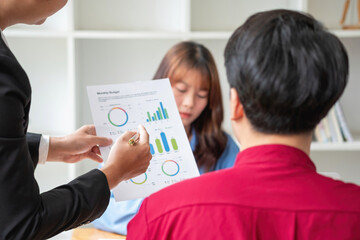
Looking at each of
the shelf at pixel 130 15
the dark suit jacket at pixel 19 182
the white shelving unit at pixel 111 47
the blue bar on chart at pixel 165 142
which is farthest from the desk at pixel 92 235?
the shelf at pixel 130 15

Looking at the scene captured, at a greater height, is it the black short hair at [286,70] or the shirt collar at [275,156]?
the black short hair at [286,70]

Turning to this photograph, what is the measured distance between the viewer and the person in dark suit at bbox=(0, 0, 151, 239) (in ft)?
3.16

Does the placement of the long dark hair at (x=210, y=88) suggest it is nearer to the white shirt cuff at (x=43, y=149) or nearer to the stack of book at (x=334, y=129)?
the stack of book at (x=334, y=129)

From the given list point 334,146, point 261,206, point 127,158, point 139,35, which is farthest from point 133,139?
point 334,146

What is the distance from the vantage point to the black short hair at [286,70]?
829 mm

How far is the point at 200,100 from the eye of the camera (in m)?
2.25

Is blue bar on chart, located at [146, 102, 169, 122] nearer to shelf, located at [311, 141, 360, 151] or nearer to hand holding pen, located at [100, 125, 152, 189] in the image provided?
hand holding pen, located at [100, 125, 152, 189]

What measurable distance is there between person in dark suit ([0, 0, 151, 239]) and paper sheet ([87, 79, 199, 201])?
0.39 ft

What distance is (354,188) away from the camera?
85 cm

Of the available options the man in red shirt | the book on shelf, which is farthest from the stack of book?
the man in red shirt

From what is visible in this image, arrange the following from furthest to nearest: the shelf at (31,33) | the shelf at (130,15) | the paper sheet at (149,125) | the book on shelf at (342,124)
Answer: the shelf at (130,15)
the book on shelf at (342,124)
the shelf at (31,33)
the paper sheet at (149,125)

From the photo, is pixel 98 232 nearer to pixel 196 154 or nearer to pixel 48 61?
pixel 196 154

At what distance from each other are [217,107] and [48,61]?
1.12 meters

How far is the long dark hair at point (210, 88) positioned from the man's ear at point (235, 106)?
133 centimetres
